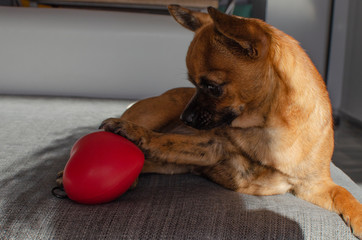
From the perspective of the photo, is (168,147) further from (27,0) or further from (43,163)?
(27,0)

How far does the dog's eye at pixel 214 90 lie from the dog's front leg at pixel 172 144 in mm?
257

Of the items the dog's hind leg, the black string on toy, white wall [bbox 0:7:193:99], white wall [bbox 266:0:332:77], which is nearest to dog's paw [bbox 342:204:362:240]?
the dog's hind leg

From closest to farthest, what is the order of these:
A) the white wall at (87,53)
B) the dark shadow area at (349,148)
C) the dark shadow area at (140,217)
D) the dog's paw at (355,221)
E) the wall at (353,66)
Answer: the dark shadow area at (140,217) < the dog's paw at (355,221) < the dark shadow area at (349,148) < the white wall at (87,53) < the wall at (353,66)

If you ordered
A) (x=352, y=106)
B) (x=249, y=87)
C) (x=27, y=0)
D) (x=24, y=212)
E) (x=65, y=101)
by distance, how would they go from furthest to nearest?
(x=27, y=0) < (x=352, y=106) < (x=65, y=101) < (x=249, y=87) < (x=24, y=212)

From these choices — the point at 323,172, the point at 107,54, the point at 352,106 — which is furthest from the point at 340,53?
the point at 323,172

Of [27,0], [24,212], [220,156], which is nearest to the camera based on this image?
[24,212]

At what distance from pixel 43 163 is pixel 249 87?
39.8 inches

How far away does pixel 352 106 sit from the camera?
409 centimetres

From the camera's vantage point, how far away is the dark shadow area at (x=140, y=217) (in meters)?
1.09

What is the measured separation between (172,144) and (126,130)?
217mm

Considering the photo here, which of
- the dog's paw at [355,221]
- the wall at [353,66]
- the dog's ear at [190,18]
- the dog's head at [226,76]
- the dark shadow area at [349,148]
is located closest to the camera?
the dog's paw at [355,221]

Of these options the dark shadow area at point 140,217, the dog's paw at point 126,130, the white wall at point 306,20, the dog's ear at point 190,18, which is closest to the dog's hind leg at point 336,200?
the dark shadow area at point 140,217

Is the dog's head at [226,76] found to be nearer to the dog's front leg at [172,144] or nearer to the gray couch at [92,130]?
the dog's front leg at [172,144]

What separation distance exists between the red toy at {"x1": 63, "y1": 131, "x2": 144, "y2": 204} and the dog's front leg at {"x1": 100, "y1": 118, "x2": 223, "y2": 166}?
16 cm
